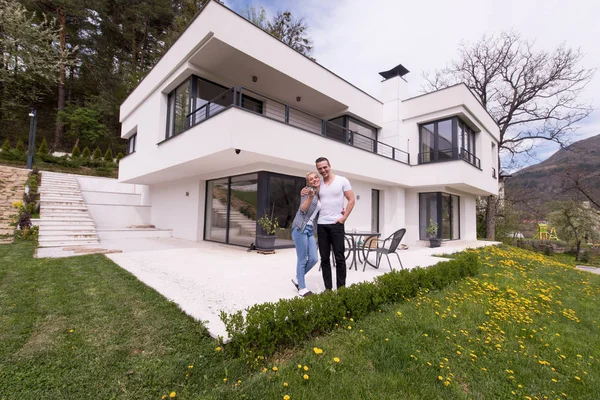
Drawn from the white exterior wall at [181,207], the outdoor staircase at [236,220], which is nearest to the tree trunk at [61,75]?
the white exterior wall at [181,207]

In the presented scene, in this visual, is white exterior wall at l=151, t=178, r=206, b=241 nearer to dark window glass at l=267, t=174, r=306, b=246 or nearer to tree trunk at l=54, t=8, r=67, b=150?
dark window glass at l=267, t=174, r=306, b=246

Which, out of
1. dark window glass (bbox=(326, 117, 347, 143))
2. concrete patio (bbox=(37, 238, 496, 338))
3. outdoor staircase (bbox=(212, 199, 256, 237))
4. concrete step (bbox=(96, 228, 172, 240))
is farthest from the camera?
dark window glass (bbox=(326, 117, 347, 143))

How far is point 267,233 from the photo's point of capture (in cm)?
747

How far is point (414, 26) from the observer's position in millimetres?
9453

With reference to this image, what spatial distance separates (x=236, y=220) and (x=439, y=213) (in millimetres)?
8449

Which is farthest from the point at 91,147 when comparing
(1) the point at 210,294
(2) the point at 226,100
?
(1) the point at 210,294

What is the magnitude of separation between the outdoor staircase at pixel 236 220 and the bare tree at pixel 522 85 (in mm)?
15516

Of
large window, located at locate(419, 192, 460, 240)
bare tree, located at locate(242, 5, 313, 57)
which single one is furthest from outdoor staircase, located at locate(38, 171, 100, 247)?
bare tree, located at locate(242, 5, 313, 57)

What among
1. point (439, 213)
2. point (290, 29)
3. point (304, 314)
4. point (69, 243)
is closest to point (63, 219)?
point (69, 243)

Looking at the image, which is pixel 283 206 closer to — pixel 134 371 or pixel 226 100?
pixel 226 100

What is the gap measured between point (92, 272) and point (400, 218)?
34.9 ft

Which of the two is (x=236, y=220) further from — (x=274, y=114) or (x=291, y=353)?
(x=291, y=353)

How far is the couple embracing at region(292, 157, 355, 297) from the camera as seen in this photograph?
3.21 metres

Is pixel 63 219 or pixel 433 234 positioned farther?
pixel 433 234
